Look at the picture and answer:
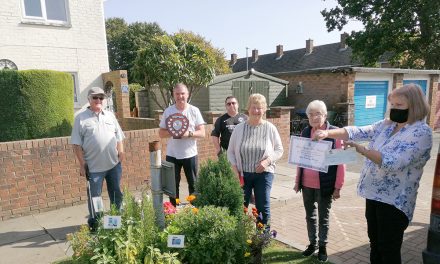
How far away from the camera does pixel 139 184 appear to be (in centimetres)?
608

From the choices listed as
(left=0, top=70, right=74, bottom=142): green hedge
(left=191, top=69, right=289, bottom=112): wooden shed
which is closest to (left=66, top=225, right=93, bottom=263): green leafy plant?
(left=0, top=70, right=74, bottom=142): green hedge

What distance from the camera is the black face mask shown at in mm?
2432

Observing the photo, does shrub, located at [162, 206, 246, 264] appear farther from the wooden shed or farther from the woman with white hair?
the wooden shed

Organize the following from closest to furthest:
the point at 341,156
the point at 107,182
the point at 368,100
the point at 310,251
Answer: the point at 341,156
the point at 310,251
the point at 107,182
the point at 368,100

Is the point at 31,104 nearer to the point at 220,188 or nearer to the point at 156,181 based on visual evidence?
the point at 156,181

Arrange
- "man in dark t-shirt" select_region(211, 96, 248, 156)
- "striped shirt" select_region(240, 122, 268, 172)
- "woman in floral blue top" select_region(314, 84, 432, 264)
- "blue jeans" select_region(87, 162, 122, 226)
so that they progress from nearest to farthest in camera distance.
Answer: "woman in floral blue top" select_region(314, 84, 432, 264)
"striped shirt" select_region(240, 122, 268, 172)
"blue jeans" select_region(87, 162, 122, 226)
"man in dark t-shirt" select_region(211, 96, 248, 156)

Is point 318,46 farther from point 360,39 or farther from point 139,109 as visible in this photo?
point 139,109

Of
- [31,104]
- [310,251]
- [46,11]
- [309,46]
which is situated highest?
[309,46]

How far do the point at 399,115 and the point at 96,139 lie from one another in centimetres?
322

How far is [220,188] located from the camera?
307cm

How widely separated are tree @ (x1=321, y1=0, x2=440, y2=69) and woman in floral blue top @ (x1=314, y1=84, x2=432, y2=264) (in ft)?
64.3

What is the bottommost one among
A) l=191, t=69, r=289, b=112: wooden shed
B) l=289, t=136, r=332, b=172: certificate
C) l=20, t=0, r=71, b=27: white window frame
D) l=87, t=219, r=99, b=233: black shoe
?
l=87, t=219, r=99, b=233: black shoe

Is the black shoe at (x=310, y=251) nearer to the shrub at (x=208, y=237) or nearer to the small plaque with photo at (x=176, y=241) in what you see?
the shrub at (x=208, y=237)

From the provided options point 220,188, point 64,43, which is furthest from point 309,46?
point 220,188
